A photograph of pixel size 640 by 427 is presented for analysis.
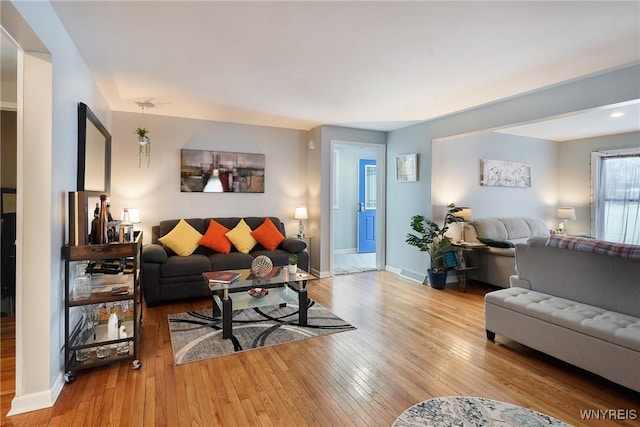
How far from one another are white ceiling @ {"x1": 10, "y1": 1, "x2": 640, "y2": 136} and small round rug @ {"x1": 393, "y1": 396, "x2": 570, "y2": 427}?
2.44 m

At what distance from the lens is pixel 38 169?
1989 mm

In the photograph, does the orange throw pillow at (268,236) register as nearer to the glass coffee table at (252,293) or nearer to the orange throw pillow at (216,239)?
the orange throw pillow at (216,239)

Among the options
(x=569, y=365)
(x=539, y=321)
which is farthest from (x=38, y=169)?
(x=569, y=365)

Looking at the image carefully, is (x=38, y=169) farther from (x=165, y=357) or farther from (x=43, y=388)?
(x=165, y=357)

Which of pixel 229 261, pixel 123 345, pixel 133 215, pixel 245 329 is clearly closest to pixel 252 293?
pixel 245 329

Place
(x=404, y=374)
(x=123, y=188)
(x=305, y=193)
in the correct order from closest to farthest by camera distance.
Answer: (x=404, y=374) < (x=123, y=188) < (x=305, y=193)

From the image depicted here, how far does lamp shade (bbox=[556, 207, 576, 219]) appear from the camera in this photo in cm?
619

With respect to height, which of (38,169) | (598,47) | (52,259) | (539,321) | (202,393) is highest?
(598,47)

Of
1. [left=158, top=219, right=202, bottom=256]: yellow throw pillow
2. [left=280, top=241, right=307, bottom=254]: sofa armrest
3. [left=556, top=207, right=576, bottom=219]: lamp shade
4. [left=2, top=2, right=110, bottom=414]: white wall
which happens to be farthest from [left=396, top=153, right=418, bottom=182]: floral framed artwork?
[left=2, top=2, right=110, bottom=414]: white wall

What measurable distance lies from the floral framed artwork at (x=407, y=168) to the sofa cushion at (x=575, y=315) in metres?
2.49

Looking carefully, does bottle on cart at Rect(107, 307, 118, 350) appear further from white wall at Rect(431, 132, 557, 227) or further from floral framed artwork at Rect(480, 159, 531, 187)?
floral framed artwork at Rect(480, 159, 531, 187)

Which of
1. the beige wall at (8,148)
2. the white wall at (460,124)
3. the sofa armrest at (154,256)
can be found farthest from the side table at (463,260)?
the beige wall at (8,148)

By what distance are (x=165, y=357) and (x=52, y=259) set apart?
44.0 inches

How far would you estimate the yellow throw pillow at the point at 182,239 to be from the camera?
429cm
